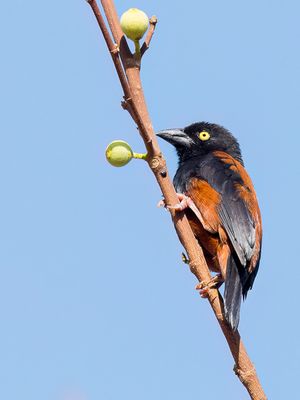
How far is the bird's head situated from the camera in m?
5.90

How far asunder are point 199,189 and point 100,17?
273cm

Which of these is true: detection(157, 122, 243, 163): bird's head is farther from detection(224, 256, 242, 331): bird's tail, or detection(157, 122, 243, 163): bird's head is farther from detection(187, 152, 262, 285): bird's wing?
detection(224, 256, 242, 331): bird's tail

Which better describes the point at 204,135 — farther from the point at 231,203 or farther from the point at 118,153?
the point at 118,153

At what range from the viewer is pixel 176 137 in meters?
5.87

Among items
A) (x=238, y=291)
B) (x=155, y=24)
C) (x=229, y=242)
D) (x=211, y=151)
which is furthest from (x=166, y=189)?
(x=211, y=151)

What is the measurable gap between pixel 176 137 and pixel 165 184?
2.90 meters

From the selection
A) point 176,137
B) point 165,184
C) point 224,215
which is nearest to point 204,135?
point 176,137

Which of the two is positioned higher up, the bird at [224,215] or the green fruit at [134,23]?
the green fruit at [134,23]

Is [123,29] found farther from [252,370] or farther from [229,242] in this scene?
[229,242]

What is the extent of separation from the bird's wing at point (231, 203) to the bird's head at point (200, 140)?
18.4 inches

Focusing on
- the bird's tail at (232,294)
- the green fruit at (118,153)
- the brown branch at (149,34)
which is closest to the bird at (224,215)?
the bird's tail at (232,294)

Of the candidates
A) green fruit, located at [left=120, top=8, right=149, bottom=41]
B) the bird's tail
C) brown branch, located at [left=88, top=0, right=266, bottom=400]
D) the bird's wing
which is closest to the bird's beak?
the bird's wing

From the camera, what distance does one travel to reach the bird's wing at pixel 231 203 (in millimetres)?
4789

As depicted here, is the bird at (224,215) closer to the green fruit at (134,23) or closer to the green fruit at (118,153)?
the green fruit at (118,153)
